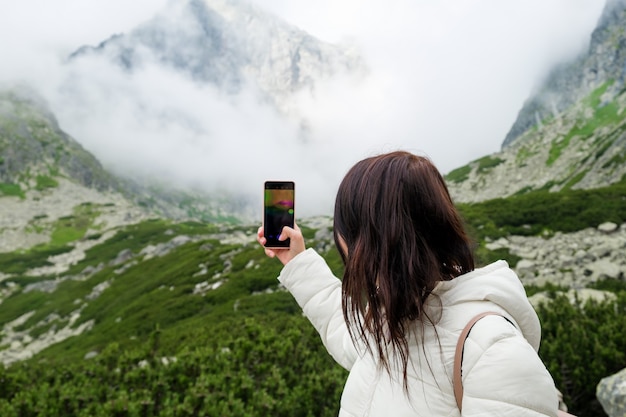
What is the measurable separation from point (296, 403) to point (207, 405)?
46.9 inches

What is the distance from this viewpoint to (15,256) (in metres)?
68.0

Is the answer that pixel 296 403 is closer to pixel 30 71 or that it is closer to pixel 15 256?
pixel 15 256

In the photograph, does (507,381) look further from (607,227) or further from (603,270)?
(607,227)

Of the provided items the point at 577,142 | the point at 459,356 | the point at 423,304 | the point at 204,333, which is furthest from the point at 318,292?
the point at 577,142

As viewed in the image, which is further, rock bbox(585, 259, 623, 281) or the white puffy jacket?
rock bbox(585, 259, 623, 281)

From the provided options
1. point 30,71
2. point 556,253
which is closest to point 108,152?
point 30,71

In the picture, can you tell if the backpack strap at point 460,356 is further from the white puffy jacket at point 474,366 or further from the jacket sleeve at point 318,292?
the jacket sleeve at point 318,292

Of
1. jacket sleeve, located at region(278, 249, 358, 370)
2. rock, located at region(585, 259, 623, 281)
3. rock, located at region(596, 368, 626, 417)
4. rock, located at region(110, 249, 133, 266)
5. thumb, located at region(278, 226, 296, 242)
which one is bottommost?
rock, located at region(110, 249, 133, 266)

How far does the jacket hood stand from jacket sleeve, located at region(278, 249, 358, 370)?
4.00 feet

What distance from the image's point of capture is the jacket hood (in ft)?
5.19

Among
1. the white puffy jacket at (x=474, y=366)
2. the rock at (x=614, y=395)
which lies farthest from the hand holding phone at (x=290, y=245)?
the rock at (x=614, y=395)

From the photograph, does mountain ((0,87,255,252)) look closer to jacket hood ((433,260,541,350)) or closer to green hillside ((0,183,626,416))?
green hillside ((0,183,626,416))

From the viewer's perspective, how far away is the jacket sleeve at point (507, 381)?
138cm

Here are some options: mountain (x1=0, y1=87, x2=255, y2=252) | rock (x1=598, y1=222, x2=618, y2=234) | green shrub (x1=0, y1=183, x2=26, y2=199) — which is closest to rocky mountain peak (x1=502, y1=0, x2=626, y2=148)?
rock (x1=598, y1=222, x2=618, y2=234)
